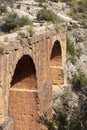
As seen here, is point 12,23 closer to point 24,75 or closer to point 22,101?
point 24,75

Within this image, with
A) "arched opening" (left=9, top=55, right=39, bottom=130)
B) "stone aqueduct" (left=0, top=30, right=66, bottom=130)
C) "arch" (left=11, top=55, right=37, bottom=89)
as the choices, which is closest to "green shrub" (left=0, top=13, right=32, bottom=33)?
"stone aqueduct" (left=0, top=30, right=66, bottom=130)

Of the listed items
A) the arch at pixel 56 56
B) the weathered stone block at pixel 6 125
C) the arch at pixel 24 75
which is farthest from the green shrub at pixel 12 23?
the weathered stone block at pixel 6 125

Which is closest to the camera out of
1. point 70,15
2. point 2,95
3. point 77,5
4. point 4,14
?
point 2,95

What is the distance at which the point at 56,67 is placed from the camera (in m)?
24.1

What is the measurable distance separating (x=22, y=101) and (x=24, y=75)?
1108 mm

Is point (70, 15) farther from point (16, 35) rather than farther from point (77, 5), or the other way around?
point (16, 35)

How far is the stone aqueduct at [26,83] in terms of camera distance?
47.1 ft

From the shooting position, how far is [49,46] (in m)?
20.4

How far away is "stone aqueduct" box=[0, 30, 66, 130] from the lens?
14.3 metres

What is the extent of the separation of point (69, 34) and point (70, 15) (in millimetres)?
6752

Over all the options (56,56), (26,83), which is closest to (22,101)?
(26,83)

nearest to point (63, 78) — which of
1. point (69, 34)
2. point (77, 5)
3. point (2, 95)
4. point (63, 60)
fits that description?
point (63, 60)

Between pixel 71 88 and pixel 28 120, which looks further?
pixel 71 88

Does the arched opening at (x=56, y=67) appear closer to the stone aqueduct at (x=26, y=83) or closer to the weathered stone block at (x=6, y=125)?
the stone aqueduct at (x=26, y=83)
